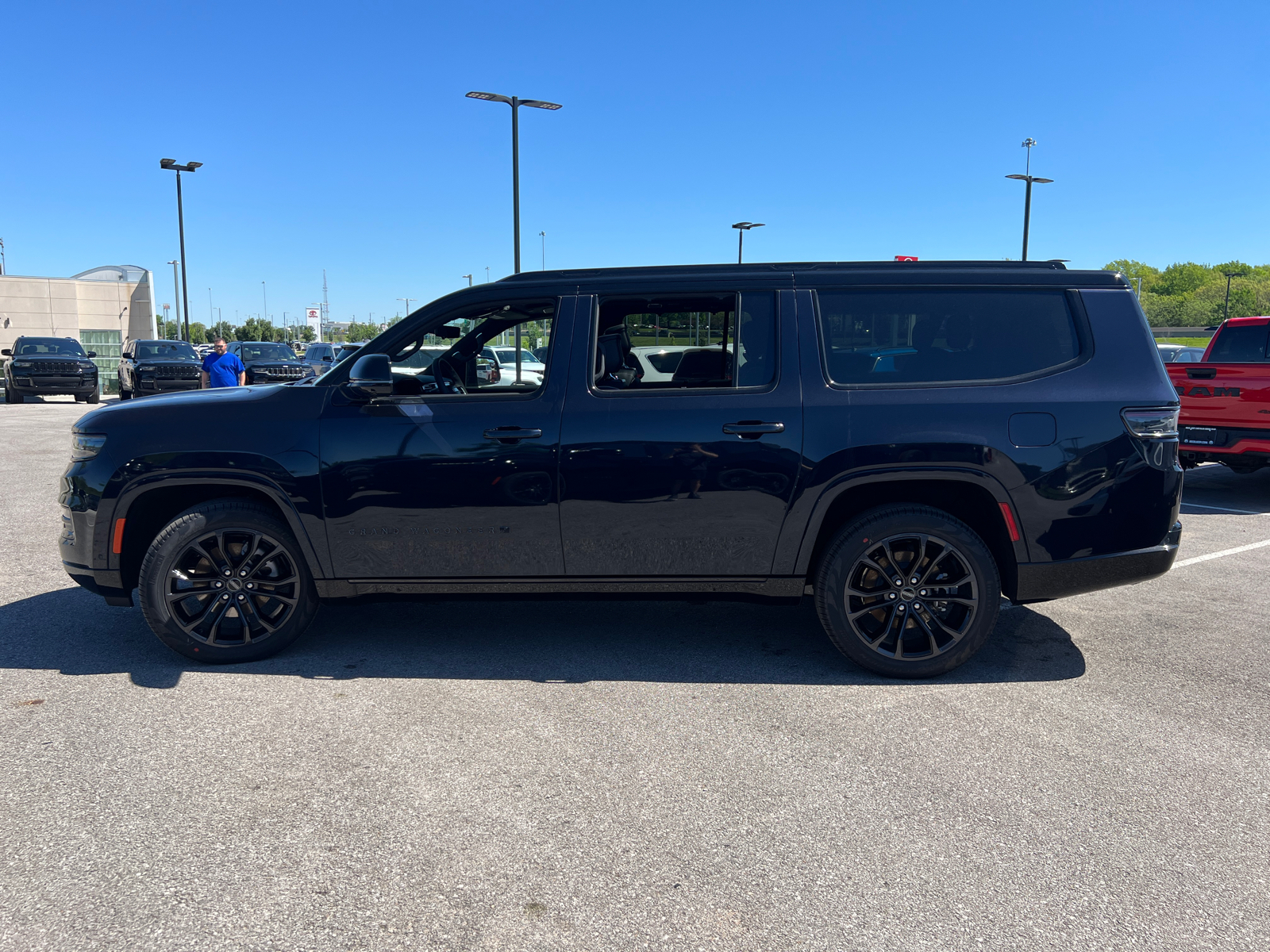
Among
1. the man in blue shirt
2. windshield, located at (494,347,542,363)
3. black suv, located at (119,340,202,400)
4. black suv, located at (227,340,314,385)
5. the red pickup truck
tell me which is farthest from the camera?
black suv, located at (227,340,314,385)

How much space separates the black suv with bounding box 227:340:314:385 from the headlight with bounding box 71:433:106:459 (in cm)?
2162

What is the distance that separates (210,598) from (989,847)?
141 inches

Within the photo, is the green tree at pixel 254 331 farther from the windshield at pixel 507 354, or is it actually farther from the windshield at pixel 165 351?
the windshield at pixel 507 354

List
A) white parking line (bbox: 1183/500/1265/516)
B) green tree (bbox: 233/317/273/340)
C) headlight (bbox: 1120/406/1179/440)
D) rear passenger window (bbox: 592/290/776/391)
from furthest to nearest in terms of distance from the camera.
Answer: green tree (bbox: 233/317/273/340)
white parking line (bbox: 1183/500/1265/516)
rear passenger window (bbox: 592/290/776/391)
headlight (bbox: 1120/406/1179/440)

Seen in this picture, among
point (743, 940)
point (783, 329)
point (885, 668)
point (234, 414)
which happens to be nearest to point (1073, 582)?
point (885, 668)

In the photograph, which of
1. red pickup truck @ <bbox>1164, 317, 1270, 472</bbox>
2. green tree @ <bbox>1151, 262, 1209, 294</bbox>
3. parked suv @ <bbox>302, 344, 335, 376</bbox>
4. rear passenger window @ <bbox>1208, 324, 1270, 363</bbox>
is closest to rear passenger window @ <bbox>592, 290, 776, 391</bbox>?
red pickup truck @ <bbox>1164, 317, 1270, 472</bbox>

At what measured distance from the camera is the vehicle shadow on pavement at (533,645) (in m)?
4.46

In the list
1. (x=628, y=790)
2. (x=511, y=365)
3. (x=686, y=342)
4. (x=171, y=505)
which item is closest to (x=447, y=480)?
(x=511, y=365)

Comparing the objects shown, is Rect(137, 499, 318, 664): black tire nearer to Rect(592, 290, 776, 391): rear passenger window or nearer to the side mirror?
the side mirror

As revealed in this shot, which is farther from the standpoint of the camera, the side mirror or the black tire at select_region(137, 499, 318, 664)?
the black tire at select_region(137, 499, 318, 664)

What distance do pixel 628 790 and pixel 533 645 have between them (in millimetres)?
1679

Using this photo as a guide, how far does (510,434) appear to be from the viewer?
4.31 m

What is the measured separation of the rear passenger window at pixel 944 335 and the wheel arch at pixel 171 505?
2.59 metres

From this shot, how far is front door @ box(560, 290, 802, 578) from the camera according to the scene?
4246 millimetres
